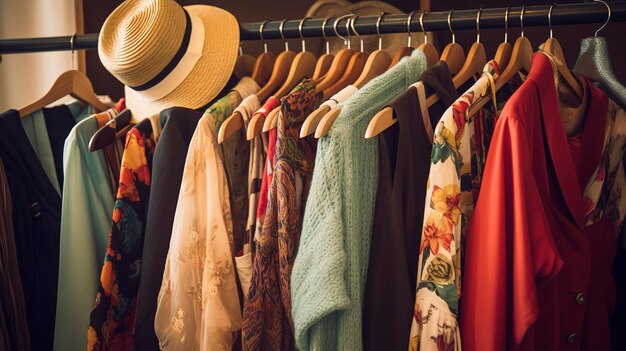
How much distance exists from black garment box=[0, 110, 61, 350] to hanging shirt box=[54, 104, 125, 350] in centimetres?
10

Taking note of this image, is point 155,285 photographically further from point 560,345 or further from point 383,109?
point 560,345

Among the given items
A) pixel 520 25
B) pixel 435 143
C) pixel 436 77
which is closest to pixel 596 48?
pixel 520 25

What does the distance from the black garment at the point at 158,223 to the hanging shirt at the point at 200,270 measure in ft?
0.09

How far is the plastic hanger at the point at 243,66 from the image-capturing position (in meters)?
1.47

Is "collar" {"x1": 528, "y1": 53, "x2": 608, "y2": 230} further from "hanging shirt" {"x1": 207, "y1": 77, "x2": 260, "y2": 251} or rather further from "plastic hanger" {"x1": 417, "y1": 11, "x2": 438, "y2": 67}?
"hanging shirt" {"x1": 207, "y1": 77, "x2": 260, "y2": 251}

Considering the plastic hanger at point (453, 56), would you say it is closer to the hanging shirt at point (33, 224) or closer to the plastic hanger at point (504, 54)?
the plastic hanger at point (504, 54)

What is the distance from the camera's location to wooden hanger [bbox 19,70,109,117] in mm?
1455

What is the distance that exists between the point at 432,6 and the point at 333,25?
2.11 ft

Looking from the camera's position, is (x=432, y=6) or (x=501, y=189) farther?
(x=432, y=6)

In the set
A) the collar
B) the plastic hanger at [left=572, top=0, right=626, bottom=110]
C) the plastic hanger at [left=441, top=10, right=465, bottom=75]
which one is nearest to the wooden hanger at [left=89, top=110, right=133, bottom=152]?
the plastic hanger at [left=441, top=10, right=465, bottom=75]

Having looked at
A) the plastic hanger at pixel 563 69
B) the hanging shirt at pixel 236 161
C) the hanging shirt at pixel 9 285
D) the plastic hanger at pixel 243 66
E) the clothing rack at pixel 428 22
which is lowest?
the hanging shirt at pixel 9 285

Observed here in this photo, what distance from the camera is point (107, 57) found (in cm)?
132

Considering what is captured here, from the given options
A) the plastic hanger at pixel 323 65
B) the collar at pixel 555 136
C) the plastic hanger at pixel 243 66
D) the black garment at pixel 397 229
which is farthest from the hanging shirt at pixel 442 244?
the plastic hanger at pixel 243 66

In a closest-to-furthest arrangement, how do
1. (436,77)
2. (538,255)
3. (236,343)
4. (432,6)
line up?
(538,255), (436,77), (236,343), (432,6)
